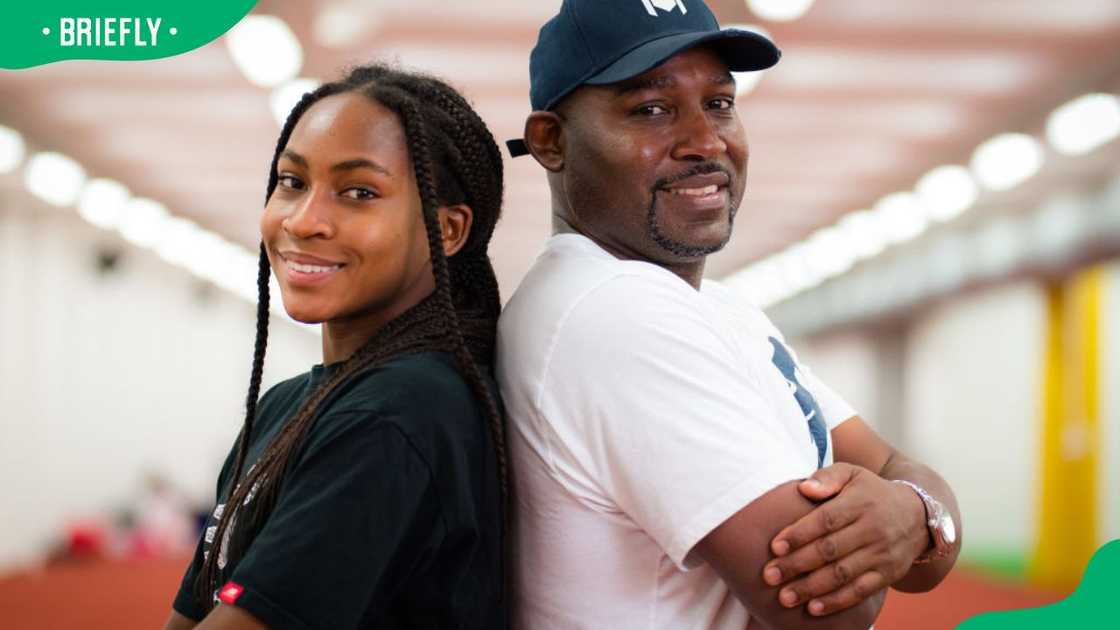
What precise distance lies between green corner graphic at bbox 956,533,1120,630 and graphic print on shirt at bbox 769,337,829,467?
16.4ft

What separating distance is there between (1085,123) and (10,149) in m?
7.01

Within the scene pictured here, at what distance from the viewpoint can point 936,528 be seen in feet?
5.48

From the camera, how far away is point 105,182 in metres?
9.32

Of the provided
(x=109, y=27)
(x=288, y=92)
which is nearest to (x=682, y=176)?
(x=109, y=27)

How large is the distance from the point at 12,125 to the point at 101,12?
3480mm

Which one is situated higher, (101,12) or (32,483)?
(101,12)

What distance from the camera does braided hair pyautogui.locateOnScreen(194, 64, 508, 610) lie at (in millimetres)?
1611

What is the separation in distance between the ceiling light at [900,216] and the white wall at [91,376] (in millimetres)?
7215

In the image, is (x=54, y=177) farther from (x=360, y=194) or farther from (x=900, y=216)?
(x=360, y=194)

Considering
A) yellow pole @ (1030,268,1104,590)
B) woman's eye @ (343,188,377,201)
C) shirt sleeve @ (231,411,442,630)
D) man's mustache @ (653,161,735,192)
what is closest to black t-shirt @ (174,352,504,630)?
shirt sleeve @ (231,411,442,630)

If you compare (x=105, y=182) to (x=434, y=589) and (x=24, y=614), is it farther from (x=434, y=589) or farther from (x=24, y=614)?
(x=434, y=589)

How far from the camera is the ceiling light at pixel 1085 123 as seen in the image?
22.4 feet

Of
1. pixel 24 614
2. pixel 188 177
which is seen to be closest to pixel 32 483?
pixel 24 614

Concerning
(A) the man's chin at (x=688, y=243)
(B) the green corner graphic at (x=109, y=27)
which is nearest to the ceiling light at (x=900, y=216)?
(B) the green corner graphic at (x=109, y=27)
